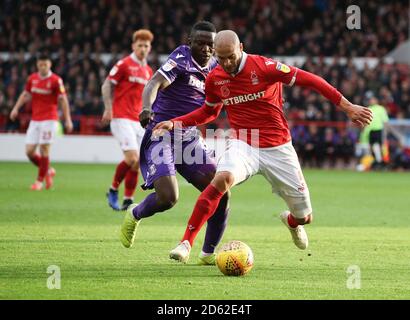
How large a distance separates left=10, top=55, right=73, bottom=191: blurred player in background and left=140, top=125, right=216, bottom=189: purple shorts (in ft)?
26.6

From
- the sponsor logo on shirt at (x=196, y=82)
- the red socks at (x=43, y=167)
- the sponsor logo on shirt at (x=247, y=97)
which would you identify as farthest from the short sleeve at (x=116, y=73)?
the sponsor logo on shirt at (x=247, y=97)

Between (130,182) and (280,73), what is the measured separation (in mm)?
6324

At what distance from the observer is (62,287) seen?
286 inches

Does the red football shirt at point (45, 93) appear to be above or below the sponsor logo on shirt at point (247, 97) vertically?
below

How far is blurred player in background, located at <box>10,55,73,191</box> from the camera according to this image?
17.3 metres

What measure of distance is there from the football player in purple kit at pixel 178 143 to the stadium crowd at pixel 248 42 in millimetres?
18501

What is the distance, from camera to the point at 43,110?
1748 cm

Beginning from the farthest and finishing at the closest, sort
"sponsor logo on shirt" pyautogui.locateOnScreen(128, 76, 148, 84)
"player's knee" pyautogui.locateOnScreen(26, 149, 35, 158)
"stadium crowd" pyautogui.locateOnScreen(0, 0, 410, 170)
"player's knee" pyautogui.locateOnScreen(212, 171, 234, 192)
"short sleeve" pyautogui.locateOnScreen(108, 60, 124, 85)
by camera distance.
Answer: "stadium crowd" pyautogui.locateOnScreen(0, 0, 410, 170)
"player's knee" pyautogui.locateOnScreen(26, 149, 35, 158)
"sponsor logo on shirt" pyautogui.locateOnScreen(128, 76, 148, 84)
"short sleeve" pyautogui.locateOnScreen(108, 60, 124, 85)
"player's knee" pyautogui.locateOnScreen(212, 171, 234, 192)

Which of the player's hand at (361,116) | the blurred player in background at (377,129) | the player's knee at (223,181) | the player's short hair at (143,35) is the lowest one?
the blurred player in background at (377,129)

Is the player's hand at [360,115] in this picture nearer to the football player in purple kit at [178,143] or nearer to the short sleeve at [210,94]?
the short sleeve at [210,94]

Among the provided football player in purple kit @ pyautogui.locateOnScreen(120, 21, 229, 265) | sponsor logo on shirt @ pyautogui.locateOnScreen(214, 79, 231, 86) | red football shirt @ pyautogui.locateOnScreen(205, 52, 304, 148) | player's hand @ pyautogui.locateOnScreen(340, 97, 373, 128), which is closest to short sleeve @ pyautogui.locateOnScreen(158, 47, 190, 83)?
football player in purple kit @ pyautogui.locateOnScreen(120, 21, 229, 265)

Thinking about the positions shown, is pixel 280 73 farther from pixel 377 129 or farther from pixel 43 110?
pixel 377 129

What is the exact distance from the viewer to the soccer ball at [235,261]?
26.6 ft

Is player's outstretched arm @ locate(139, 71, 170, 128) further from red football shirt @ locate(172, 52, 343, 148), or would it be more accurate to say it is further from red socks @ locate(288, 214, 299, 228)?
red socks @ locate(288, 214, 299, 228)
